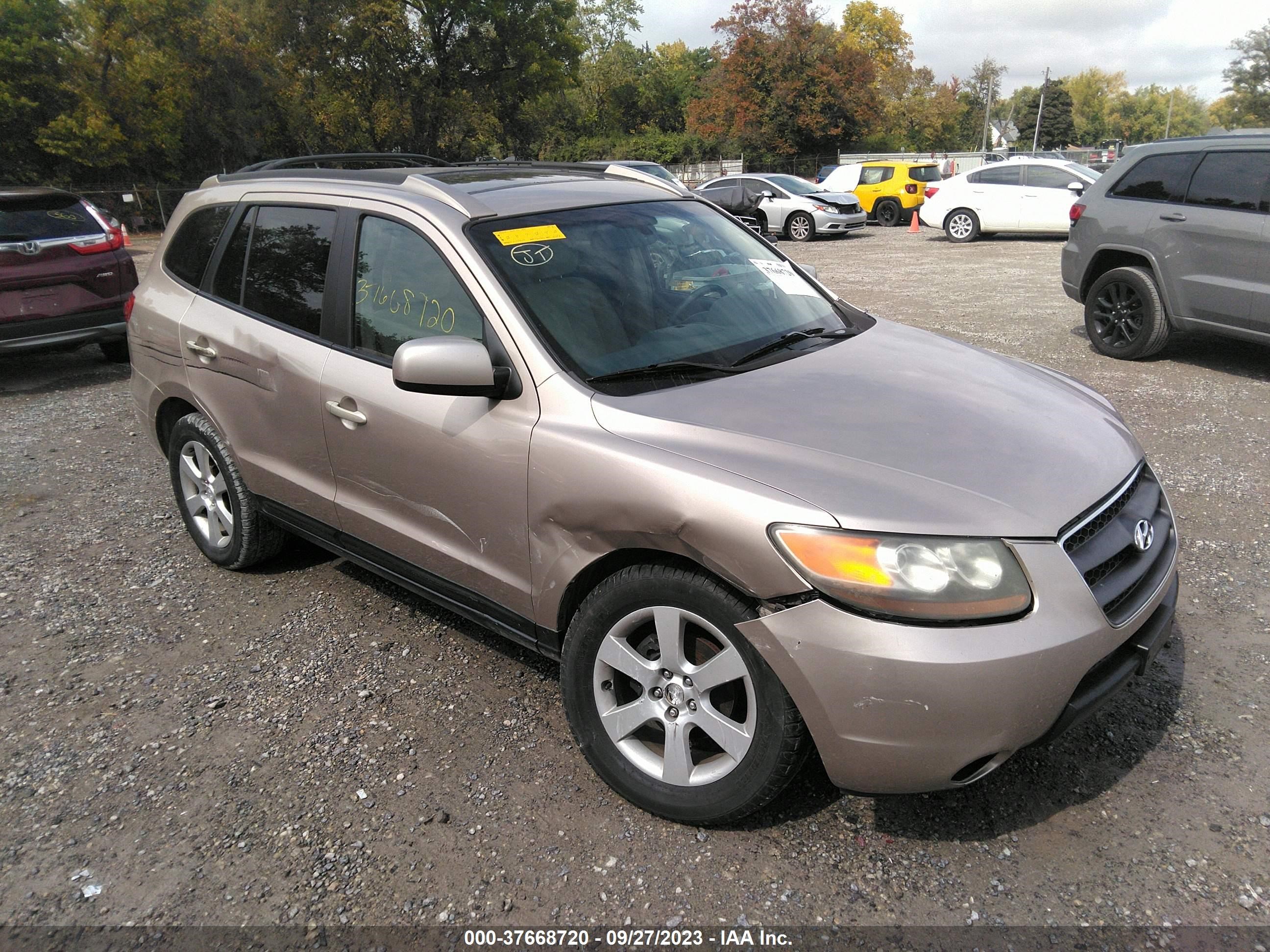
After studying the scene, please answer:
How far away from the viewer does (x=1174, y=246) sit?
7.08 metres

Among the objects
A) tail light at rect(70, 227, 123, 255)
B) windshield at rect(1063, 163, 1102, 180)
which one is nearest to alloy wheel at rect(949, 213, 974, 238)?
windshield at rect(1063, 163, 1102, 180)

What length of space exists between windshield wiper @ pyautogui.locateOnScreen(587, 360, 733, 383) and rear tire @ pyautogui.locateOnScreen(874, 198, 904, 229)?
22.0 metres

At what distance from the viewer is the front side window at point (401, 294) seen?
2.98 metres

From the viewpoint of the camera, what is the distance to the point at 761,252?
12.6 feet

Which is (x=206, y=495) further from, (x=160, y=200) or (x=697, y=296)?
(x=160, y=200)

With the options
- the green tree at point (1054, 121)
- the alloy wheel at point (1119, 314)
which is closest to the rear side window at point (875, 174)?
the alloy wheel at point (1119, 314)

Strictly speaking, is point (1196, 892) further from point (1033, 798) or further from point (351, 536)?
point (351, 536)

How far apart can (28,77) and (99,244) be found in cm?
2512

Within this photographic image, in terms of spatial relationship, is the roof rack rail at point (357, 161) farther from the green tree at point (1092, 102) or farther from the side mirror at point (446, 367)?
the green tree at point (1092, 102)

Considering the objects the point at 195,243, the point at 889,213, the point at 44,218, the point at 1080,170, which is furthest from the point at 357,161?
the point at 889,213

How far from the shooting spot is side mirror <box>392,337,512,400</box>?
8.68 feet

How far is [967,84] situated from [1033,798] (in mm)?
103560

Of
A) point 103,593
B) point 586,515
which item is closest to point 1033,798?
point 586,515

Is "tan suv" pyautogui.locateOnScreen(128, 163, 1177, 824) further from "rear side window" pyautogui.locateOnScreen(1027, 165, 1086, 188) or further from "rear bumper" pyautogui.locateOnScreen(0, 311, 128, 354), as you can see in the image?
"rear side window" pyautogui.locateOnScreen(1027, 165, 1086, 188)
